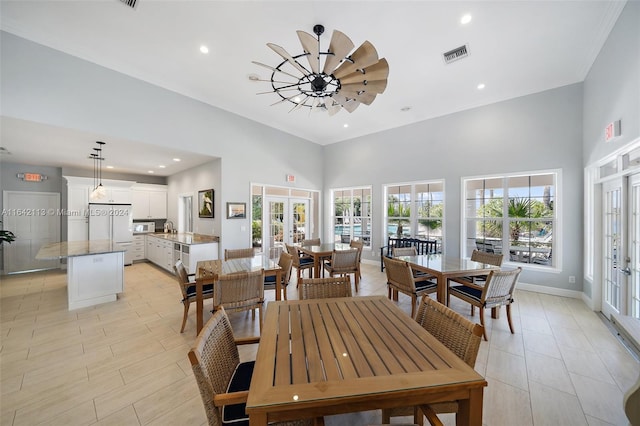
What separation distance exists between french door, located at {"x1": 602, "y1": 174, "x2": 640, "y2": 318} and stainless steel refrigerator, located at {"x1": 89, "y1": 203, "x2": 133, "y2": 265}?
9.91 meters

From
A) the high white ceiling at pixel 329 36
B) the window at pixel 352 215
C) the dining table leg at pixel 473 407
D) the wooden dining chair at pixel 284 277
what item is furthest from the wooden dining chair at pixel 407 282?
the window at pixel 352 215

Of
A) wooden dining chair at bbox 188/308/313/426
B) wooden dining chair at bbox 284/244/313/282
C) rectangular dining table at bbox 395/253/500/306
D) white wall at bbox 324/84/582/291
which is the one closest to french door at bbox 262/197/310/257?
wooden dining chair at bbox 284/244/313/282

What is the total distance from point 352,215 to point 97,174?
753 cm

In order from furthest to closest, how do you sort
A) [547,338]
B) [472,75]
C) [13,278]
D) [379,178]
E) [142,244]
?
1. [142,244]
2. [379,178]
3. [13,278]
4. [472,75]
5. [547,338]

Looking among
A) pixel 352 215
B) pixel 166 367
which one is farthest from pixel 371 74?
pixel 352 215

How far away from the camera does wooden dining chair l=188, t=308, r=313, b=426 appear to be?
107cm

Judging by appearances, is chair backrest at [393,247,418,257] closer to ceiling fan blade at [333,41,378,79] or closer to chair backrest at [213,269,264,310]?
chair backrest at [213,269,264,310]

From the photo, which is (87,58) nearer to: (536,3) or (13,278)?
(13,278)

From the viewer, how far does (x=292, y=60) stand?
2174 mm

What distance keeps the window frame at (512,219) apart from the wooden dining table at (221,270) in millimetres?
4262

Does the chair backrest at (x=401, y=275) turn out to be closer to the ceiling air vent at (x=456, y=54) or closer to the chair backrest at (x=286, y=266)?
the chair backrest at (x=286, y=266)

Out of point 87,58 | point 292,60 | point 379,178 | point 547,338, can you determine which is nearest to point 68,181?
point 87,58

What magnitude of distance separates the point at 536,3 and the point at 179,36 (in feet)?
14.1

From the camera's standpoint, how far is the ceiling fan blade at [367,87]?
229 centimetres
